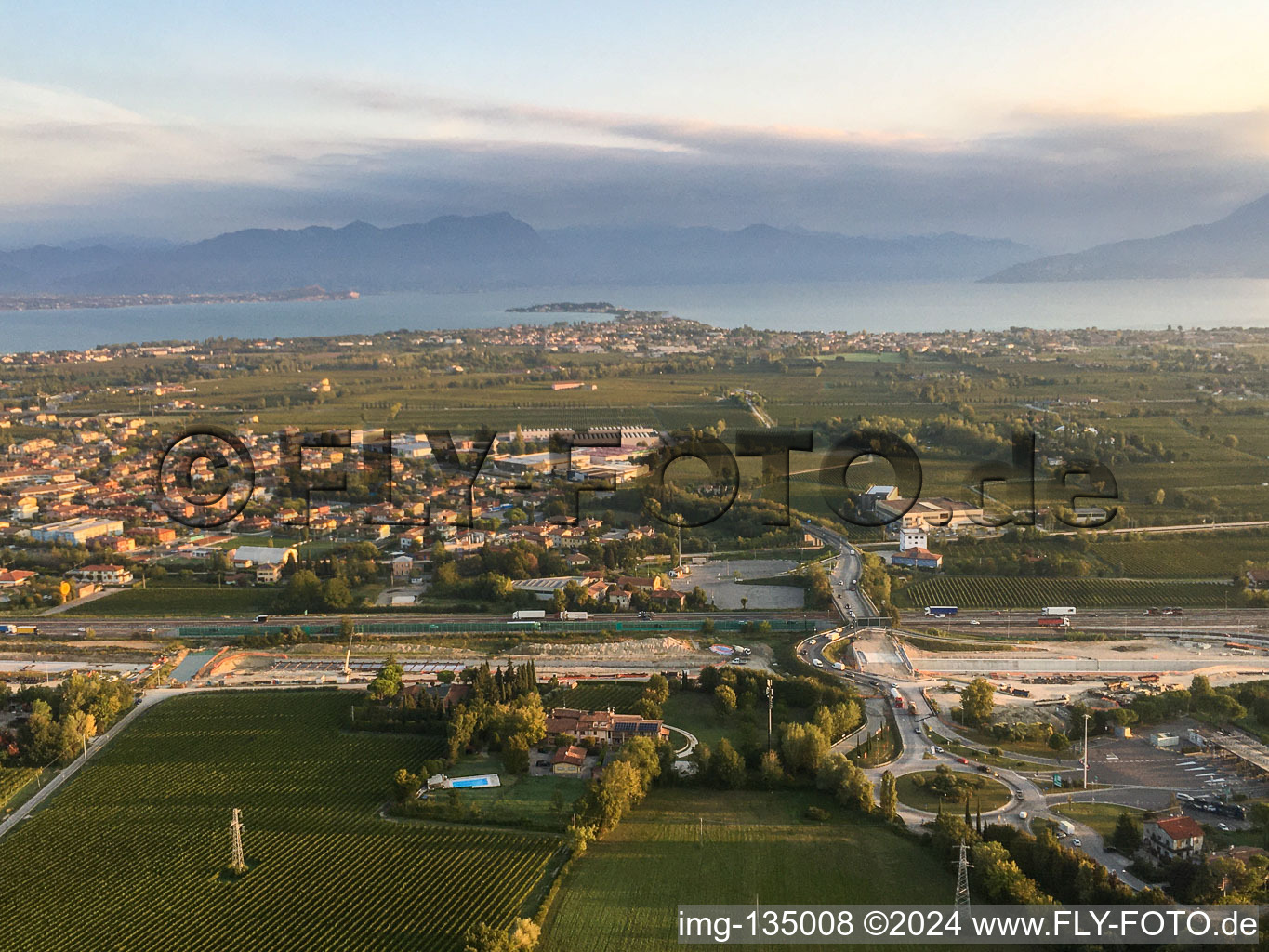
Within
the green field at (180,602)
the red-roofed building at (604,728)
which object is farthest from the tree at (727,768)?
the green field at (180,602)

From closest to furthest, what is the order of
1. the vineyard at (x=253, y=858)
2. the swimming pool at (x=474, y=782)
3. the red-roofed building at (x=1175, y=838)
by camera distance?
1. the vineyard at (x=253, y=858)
2. the red-roofed building at (x=1175, y=838)
3. the swimming pool at (x=474, y=782)

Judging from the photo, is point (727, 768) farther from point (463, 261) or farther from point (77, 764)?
point (463, 261)

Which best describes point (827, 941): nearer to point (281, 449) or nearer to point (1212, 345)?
point (281, 449)

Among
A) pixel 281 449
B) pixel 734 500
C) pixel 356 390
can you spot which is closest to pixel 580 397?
pixel 356 390

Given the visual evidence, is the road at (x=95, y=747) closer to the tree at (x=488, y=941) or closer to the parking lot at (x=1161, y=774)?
the tree at (x=488, y=941)

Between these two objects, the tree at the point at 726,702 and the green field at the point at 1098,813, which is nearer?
the green field at the point at 1098,813

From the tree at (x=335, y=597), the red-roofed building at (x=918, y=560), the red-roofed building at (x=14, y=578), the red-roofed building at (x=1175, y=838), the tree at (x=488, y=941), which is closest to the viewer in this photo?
the tree at (x=488, y=941)

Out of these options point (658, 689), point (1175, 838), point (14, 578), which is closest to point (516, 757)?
point (658, 689)
